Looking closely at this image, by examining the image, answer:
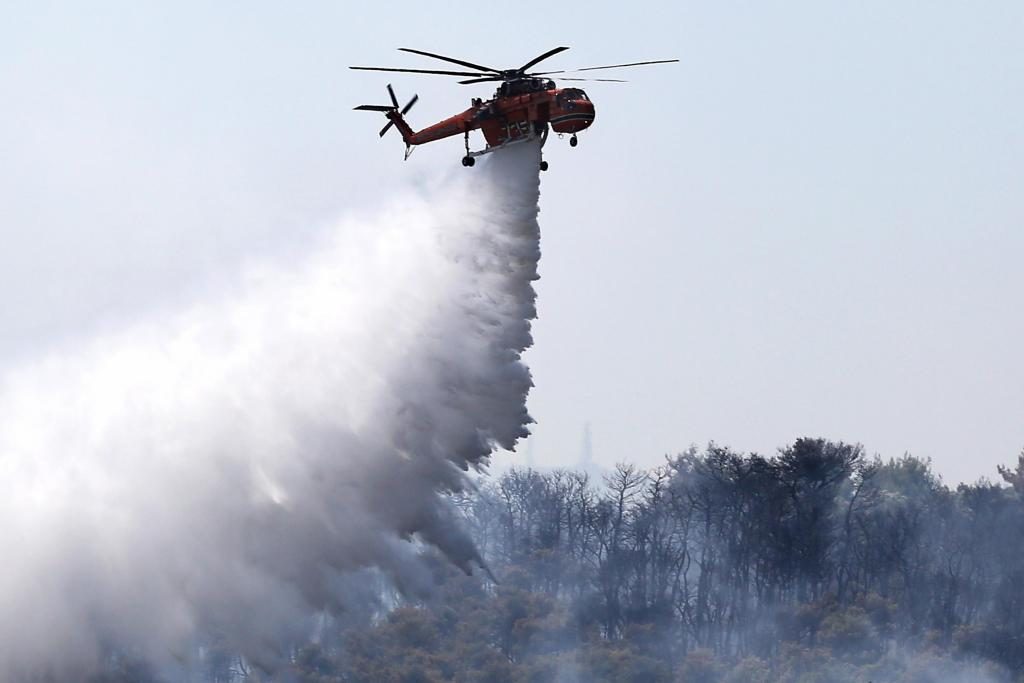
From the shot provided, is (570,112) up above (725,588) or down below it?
above

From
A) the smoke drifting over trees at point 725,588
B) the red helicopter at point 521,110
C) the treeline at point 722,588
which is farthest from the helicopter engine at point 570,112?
the smoke drifting over trees at point 725,588

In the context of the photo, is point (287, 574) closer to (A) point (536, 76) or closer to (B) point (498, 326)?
(B) point (498, 326)

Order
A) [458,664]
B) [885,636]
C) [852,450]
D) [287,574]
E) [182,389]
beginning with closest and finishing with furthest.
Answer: [287,574]
[182,389]
[458,664]
[885,636]
[852,450]

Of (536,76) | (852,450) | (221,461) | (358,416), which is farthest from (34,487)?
(852,450)

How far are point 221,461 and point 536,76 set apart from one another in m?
14.0

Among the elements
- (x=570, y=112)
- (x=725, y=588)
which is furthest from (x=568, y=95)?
(x=725, y=588)

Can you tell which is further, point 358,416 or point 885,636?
point 885,636

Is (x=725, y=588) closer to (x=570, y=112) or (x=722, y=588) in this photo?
(x=722, y=588)

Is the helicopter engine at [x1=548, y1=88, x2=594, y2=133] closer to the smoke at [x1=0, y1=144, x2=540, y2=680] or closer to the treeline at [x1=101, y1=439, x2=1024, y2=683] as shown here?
the smoke at [x1=0, y1=144, x2=540, y2=680]

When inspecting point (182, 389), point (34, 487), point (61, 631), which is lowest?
point (61, 631)

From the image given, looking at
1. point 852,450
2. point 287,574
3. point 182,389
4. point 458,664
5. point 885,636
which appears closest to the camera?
point 287,574

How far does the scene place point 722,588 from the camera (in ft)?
298

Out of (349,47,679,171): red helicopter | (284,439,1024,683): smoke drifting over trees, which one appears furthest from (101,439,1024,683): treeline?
(349,47,679,171): red helicopter

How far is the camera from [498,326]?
4919 cm
